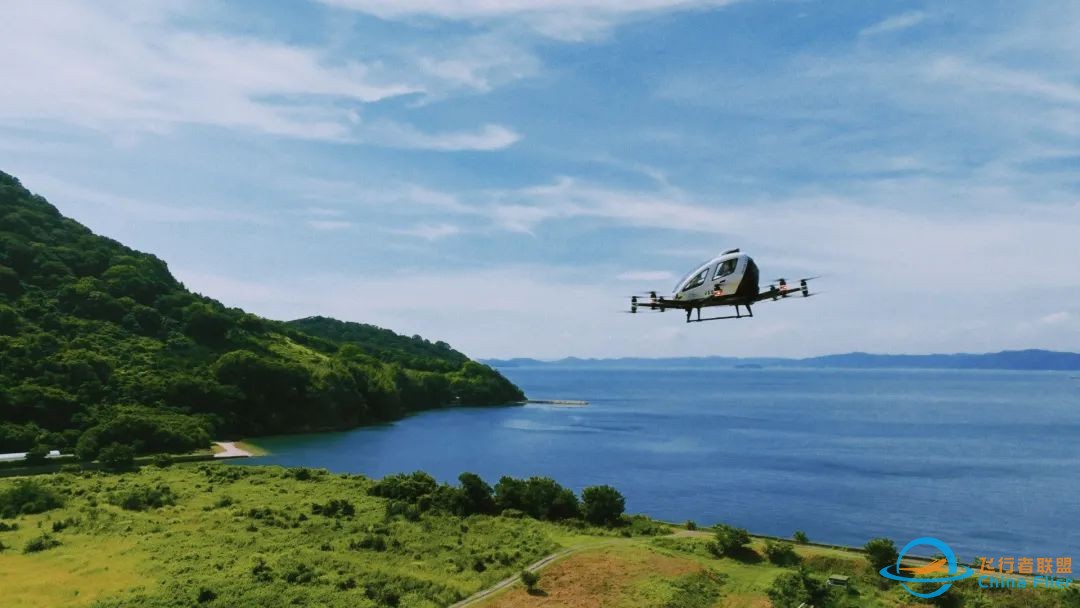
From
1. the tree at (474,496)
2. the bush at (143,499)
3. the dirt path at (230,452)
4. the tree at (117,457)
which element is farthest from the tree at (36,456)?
the tree at (474,496)

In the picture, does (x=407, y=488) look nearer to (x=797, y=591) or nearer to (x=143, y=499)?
(x=143, y=499)

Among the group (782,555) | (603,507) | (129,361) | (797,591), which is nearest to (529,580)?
(797,591)

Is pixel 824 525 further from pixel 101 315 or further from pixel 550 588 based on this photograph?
pixel 101 315

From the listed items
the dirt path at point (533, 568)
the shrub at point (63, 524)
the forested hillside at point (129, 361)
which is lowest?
the dirt path at point (533, 568)

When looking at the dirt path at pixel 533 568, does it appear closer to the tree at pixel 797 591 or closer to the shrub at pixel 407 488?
the tree at pixel 797 591

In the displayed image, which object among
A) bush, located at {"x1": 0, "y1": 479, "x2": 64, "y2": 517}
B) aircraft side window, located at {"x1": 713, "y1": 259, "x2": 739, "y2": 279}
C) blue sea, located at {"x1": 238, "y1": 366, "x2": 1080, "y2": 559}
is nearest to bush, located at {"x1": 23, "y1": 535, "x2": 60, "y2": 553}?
bush, located at {"x1": 0, "y1": 479, "x2": 64, "y2": 517}

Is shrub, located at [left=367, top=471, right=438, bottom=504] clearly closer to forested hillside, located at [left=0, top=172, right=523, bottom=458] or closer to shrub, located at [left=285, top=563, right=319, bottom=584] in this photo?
shrub, located at [left=285, top=563, right=319, bottom=584]
